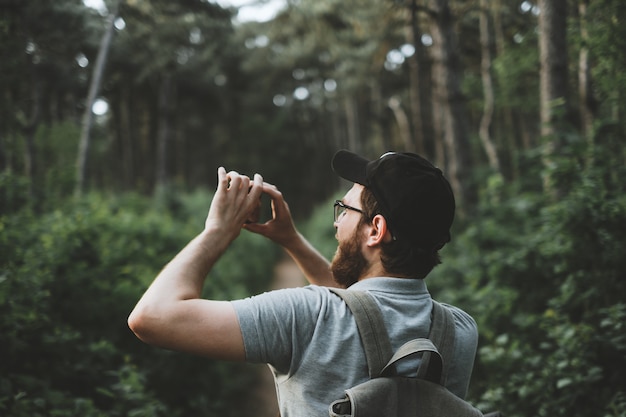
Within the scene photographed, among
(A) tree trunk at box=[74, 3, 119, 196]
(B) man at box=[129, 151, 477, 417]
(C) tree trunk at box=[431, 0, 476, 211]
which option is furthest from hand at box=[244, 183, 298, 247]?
(A) tree trunk at box=[74, 3, 119, 196]

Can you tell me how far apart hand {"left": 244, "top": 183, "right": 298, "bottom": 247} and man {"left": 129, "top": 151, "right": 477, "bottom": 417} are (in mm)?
227

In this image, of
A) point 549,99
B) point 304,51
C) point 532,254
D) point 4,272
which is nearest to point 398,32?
point 304,51

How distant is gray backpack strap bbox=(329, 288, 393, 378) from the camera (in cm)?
154

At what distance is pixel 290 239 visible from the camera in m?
2.34

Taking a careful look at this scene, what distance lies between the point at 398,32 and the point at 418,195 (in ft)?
64.4

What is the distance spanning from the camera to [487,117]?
52.5ft


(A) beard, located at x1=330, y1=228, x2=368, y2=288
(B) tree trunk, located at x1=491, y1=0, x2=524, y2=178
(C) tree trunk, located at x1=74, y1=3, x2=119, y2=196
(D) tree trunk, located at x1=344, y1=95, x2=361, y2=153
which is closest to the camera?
(A) beard, located at x1=330, y1=228, x2=368, y2=288

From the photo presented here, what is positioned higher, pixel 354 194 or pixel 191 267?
pixel 354 194

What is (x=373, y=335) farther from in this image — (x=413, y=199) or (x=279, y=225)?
(x=279, y=225)

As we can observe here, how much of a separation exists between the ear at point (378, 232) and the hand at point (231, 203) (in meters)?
0.46

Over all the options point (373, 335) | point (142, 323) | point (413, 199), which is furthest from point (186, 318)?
point (413, 199)

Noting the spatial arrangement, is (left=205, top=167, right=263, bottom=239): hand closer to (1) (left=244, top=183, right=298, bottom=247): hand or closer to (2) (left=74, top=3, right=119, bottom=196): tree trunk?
(1) (left=244, top=183, right=298, bottom=247): hand

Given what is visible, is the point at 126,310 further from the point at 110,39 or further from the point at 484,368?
the point at 110,39

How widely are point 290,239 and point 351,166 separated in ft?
1.82
